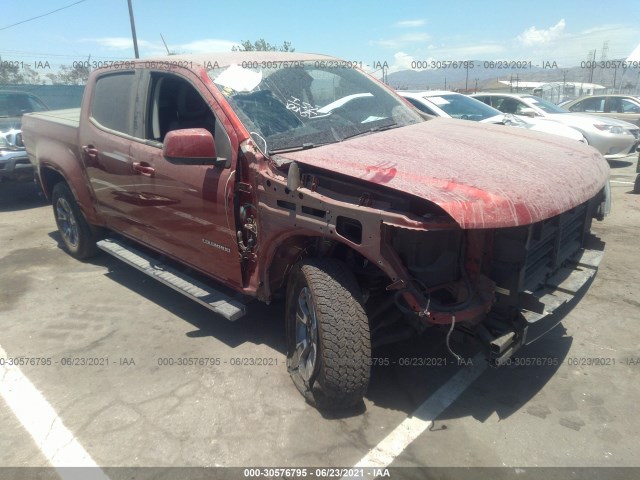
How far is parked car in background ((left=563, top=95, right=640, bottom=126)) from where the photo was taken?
14.2 m

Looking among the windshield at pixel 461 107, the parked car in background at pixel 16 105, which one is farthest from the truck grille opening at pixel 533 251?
the parked car in background at pixel 16 105

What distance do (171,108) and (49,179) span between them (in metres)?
2.55

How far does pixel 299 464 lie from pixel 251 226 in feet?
4.75

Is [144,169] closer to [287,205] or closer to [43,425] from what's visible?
[287,205]

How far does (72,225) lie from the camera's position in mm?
5531

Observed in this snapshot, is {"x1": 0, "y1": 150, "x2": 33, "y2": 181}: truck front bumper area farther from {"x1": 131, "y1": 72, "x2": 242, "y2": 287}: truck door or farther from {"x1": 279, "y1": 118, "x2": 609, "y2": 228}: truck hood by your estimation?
{"x1": 279, "y1": 118, "x2": 609, "y2": 228}: truck hood

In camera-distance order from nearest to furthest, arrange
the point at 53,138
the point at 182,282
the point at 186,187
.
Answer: the point at 186,187
the point at 182,282
the point at 53,138

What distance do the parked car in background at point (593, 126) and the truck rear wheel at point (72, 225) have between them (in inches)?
324

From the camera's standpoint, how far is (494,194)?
231 cm

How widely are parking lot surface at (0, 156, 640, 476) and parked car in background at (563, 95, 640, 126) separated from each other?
11.6m

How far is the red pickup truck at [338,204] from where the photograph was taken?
2.49 m

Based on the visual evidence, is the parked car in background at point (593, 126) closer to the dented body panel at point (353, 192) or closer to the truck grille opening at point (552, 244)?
the truck grille opening at point (552, 244)

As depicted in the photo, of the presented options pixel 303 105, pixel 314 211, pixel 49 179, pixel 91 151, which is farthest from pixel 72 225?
pixel 314 211

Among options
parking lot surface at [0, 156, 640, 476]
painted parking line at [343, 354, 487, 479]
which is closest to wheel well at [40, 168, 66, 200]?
parking lot surface at [0, 156, 640, 476]
